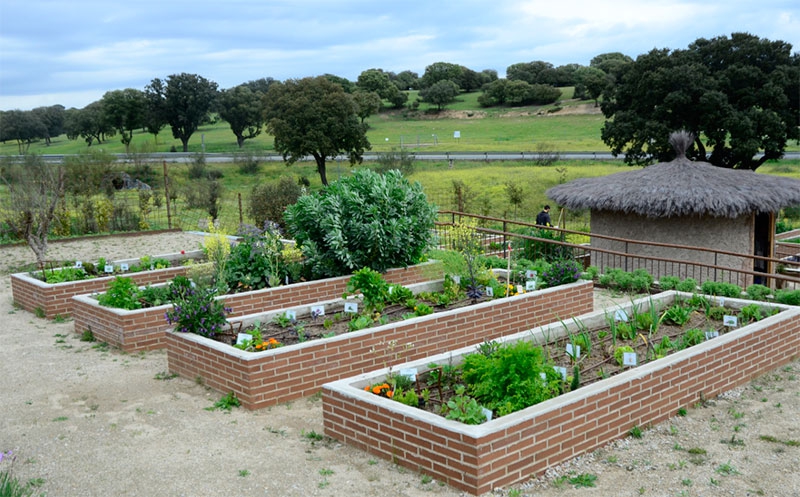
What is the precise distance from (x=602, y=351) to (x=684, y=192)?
8.38m

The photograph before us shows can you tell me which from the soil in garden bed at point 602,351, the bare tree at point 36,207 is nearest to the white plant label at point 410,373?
the soil in garden bed at point 602,351

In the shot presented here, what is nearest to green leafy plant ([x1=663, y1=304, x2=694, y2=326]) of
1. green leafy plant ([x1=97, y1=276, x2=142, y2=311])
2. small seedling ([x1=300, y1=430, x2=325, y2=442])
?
small seedling ([x1=300, y1=430, x2=325, y2=442])

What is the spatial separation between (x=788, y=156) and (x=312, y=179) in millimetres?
29226

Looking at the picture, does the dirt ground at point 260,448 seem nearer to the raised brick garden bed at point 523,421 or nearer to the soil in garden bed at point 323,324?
the raised brick garden bed at point 523,421

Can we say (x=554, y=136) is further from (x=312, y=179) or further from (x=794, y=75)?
(x=794, y=75)

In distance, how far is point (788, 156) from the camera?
4528 cm

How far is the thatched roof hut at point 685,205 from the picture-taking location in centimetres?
1484

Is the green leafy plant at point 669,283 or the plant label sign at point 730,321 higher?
the plant label sign at point 730,321

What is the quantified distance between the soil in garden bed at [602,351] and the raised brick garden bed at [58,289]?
692cm

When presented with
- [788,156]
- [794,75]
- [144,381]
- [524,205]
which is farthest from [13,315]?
[788,156]

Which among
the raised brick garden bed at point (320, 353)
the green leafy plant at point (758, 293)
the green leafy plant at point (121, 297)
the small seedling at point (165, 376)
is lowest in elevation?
the small seedling at point (165, 376)

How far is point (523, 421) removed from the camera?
5.38 m

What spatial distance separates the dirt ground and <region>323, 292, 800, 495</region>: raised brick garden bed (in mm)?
116

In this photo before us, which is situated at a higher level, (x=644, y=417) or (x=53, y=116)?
(x=53, y=116)
